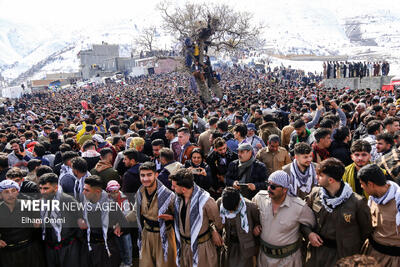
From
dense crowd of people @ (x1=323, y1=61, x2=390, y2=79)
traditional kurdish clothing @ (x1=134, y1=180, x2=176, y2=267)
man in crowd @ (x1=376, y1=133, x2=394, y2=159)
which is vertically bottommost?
traditional kurdish clothing @ (x1=134, y1=180, x2=176, y2=267)

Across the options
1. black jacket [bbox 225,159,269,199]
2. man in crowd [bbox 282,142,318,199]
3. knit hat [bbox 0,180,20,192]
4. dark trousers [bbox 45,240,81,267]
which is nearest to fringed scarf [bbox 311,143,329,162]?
man in crowd [bbox 282,142,318,199]

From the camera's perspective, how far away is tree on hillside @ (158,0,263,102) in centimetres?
1817

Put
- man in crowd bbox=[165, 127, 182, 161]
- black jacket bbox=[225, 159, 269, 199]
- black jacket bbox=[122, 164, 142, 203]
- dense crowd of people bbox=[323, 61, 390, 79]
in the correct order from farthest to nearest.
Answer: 1. dense crowd of people bbox=[323, 61, 390, 79]
2. man in crowd bbox=[165, 127, 182, 161]
3. black jacket bbox=[122, 164, 142, 203]
4. black jacket bbox=[225, 159, 269, 199]

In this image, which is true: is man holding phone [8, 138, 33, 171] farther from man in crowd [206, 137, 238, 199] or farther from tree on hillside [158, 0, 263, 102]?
tree on hillside [158, 0, 263, 102]

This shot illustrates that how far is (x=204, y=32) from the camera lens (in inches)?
711

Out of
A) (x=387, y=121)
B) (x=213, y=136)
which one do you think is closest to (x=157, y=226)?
(x=213, y=136)

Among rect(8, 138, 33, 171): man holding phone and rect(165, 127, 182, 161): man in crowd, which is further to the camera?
rect(165, 127, 182, 161): man in crowd

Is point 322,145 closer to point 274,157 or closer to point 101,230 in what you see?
point 274,157

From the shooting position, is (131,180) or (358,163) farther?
(131,180)

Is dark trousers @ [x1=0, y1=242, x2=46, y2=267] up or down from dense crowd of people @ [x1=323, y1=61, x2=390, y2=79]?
down

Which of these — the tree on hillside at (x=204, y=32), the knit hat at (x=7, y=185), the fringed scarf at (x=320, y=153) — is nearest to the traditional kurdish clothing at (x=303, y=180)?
the fringed scarf at (x=320, y=153)

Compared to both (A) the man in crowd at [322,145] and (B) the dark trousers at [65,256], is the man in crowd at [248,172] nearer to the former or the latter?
(A) the man in crowd at [322,145]

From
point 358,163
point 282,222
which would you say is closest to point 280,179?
point 282,222

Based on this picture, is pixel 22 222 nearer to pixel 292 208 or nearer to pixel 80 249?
pixel 80 249
